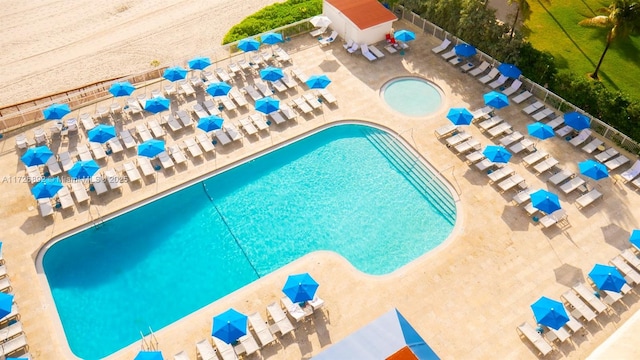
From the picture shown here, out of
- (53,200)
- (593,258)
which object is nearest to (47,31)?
(53,200)

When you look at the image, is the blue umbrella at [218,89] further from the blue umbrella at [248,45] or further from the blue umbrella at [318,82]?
the blue umbrella at [318,82]

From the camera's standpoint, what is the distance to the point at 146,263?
22.9 metres

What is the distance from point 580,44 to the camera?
33.7 meters

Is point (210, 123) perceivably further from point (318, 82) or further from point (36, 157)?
point (36, 157)

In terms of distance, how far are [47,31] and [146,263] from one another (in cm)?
2583

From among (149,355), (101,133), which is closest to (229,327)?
(149,355)

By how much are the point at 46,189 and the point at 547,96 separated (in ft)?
93.7

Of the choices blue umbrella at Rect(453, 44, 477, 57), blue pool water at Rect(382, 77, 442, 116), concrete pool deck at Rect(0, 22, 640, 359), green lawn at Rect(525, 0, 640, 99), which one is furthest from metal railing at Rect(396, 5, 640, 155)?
blue pool water at Rect(382, 77, 442, 116)

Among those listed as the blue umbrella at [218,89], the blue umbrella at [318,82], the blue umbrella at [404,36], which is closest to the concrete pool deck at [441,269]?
the blue umbrella at [318,82]

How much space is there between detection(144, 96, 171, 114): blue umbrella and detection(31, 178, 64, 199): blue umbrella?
6.58 meters

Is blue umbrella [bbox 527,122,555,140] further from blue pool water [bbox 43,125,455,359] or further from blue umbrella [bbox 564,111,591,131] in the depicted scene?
blue pool water [bbox 43,125,455,359]

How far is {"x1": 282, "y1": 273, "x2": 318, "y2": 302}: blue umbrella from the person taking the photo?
774 inches

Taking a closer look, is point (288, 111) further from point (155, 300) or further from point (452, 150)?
point (155, 300)

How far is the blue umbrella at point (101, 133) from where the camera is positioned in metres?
26.3
